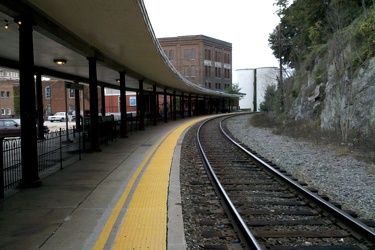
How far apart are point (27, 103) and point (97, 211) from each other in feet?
10.1

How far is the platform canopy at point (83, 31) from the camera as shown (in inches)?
296

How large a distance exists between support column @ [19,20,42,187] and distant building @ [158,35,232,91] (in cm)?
7250

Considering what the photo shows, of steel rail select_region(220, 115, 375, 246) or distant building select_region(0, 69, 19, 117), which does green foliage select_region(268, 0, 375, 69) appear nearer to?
steel rail select_region(220, 115, 375, 246)

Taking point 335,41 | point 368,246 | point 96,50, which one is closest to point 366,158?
point 368,246

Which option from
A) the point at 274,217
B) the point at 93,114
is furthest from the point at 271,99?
the point at 274,217

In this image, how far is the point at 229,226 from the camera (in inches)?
216

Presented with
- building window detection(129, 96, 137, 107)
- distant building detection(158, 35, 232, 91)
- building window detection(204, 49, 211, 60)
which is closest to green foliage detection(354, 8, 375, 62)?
building window detection(129, 96, 137, 107)

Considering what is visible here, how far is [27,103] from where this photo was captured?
7371 mm

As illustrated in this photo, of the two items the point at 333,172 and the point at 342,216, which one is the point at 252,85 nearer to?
the point at 333,172

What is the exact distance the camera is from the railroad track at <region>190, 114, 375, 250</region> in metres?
4.77

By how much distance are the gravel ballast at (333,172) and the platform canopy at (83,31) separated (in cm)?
584

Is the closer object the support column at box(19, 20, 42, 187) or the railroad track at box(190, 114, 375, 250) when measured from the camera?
the railroad track at box(190, 114, 375, 250)

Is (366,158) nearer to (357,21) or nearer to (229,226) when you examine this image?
(229,226)

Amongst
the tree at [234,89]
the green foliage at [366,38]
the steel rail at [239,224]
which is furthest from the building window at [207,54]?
the steel rail at [239,224]
